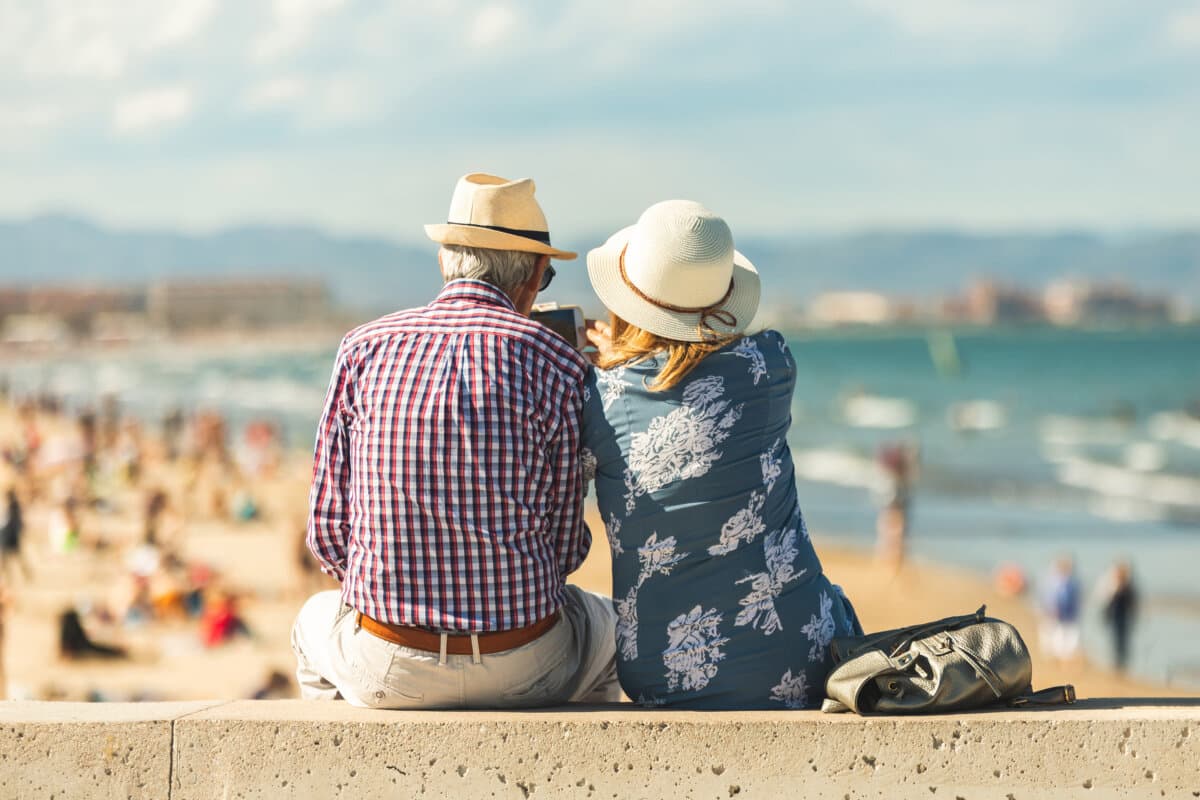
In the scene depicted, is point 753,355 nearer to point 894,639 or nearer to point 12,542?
point 894,639

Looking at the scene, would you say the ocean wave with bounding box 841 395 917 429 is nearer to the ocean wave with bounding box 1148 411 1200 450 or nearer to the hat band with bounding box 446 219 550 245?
the ocean wave with bounding box 1148 411 1200 450

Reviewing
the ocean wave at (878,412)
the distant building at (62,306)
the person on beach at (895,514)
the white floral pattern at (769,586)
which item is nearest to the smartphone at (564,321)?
the white floral pattern at (769,586)

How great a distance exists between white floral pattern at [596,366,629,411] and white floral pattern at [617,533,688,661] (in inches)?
10.7

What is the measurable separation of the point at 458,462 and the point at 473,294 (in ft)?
1.23

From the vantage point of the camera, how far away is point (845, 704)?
2375mm

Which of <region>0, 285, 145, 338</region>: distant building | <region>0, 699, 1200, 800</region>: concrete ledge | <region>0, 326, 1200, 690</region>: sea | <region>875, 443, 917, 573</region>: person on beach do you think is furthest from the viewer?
<region>0, 285, 145, 338</region>: distant building

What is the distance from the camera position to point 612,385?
2521mm

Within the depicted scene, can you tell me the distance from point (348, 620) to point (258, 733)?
0.97 ft

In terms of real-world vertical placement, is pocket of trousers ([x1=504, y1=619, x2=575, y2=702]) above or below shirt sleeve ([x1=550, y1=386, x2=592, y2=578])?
below

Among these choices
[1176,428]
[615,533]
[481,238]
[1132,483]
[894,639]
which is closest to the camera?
[894,639]

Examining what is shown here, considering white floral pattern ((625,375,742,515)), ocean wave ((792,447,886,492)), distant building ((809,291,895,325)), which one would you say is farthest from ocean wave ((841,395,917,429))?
distant building ((809,291,895,325))

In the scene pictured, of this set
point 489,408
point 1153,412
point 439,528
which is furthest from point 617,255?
→ point 1153,412

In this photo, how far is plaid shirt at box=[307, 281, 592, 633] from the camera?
2.45 meters

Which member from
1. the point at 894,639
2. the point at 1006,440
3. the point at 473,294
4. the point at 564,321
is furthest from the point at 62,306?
the point at 894,639
